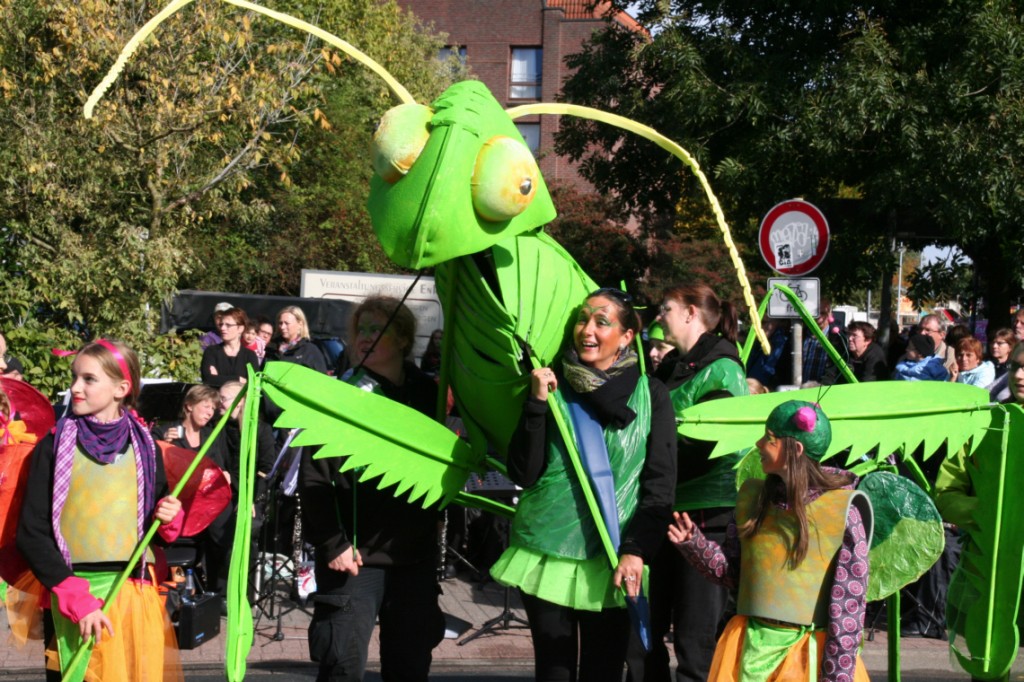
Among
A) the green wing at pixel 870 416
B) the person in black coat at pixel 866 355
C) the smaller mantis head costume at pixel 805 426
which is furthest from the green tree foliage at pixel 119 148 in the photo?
the smaller mantis head costume at pixel 805 426

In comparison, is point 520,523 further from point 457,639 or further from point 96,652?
point 457,639

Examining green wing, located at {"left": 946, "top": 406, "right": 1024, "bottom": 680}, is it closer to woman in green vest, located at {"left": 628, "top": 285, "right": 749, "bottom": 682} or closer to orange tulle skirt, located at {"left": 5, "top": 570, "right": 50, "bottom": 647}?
woman in green vest, located at {"left": 628, "top": 285, "right": 749, "bottom": 682}

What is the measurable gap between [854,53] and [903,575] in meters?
9.10

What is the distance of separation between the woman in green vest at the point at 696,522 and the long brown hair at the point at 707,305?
0.12 metres

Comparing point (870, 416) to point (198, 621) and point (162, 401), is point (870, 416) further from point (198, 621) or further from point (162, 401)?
point (162, 401)

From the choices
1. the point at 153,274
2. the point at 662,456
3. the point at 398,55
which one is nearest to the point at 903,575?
the point at 662,456

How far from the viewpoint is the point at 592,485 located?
3375mm

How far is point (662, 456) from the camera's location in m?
3.45

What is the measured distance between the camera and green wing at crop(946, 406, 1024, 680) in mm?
3643

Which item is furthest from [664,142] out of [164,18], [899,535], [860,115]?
[860,115]

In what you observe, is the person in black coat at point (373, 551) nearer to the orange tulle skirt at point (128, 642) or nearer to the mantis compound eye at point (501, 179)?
the orange tulle skirt at point (128, 642)

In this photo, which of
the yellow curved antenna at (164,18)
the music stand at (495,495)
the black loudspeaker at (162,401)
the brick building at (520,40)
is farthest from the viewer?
the brick building at (520,40)

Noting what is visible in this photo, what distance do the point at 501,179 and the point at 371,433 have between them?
0.81m

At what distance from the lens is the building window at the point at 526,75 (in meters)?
38.0
